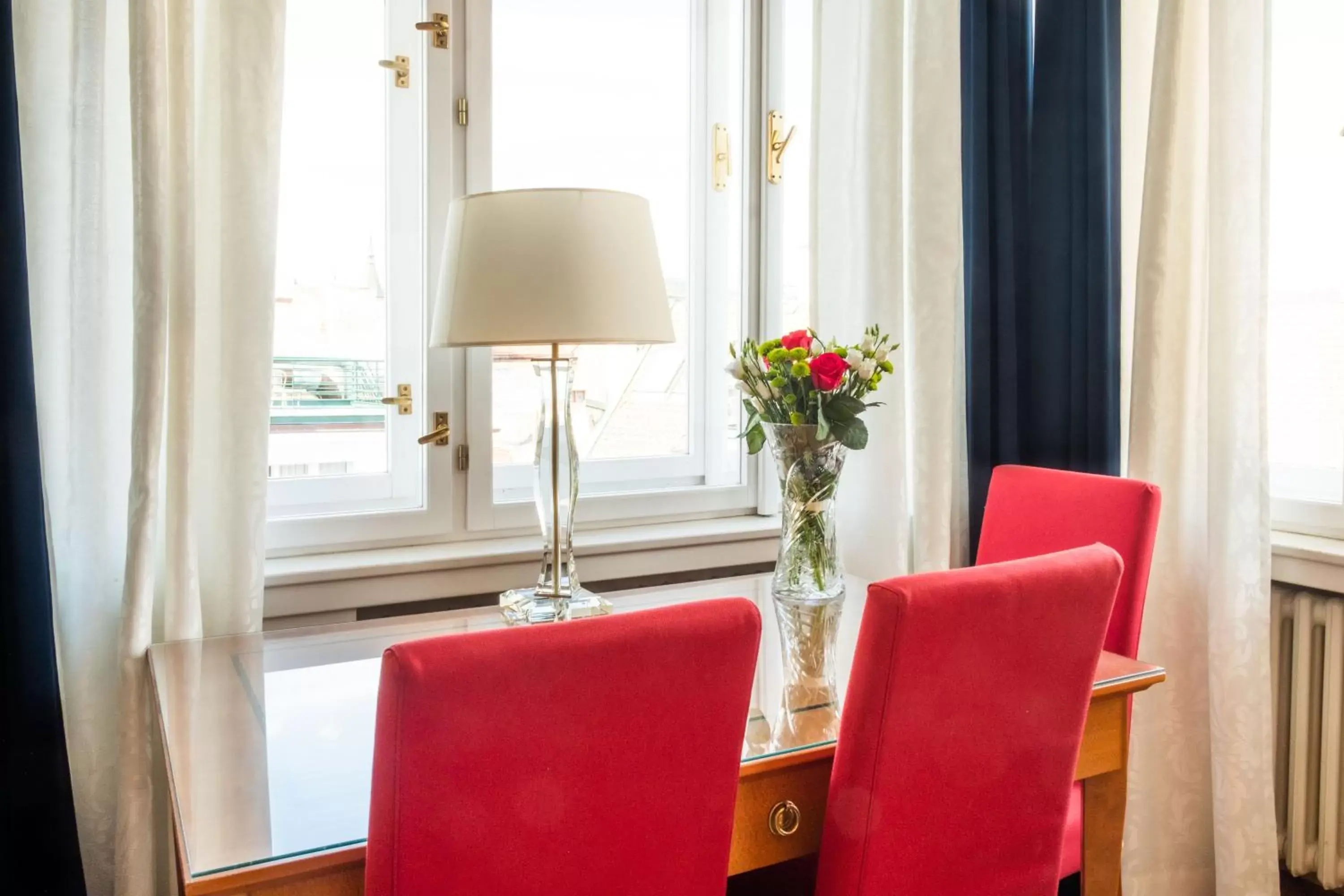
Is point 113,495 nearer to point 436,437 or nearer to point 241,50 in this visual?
point 436,437

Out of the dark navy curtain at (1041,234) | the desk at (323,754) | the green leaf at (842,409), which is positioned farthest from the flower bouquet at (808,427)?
the dark navy curtain at (1041,234)

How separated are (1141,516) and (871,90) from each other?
110 centimetres

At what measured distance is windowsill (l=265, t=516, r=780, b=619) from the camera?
1.89 meters

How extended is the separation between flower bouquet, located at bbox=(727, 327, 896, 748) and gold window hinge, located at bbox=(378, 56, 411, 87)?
97 cm

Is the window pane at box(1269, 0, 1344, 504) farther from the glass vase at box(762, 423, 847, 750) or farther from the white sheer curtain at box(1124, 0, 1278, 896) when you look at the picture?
the glass vase at box(762, 423, 847, 750)

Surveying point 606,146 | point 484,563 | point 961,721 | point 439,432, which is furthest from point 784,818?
point 606,146

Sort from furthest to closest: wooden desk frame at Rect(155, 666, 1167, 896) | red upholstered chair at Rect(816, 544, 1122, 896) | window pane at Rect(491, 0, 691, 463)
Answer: window pane at Rect(491, 0, 691, 463)
red upholstered chair at Rect(816, 544, 1122, 896)
wooden desk frame at Rect(155, 666, 1167, 896)

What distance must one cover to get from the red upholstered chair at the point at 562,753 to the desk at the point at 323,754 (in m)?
0.14

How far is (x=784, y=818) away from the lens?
1.22 m

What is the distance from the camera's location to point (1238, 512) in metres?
1.96

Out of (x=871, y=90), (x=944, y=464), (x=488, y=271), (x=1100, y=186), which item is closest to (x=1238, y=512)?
(x=944, y=464)

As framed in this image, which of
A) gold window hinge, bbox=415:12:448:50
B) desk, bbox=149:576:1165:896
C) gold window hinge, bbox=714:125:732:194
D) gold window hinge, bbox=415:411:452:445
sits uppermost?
gold window hinge, bbox=415:12:448:50

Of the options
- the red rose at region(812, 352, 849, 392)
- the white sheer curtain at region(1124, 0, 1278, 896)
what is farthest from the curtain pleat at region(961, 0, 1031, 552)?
the red rose at region(812, 352, 849, 392)

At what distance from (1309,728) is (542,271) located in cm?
179
